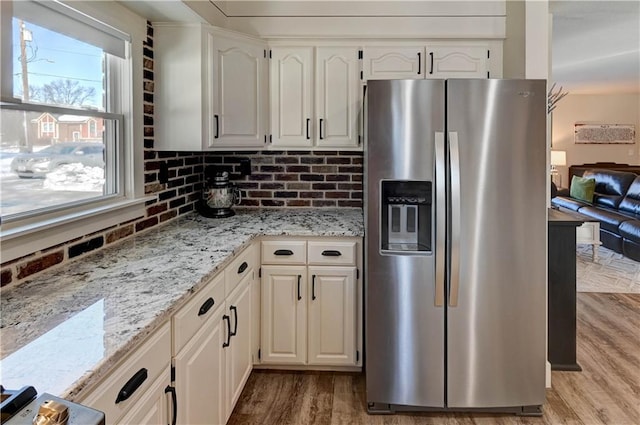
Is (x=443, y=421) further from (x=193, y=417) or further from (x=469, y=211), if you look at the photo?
(x=193, y=417)

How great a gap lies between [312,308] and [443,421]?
0.92 m

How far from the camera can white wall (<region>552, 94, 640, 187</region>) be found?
9.48m

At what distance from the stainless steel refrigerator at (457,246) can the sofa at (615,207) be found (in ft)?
13.0

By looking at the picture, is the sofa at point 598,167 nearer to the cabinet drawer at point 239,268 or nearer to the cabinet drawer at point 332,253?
the cabinet drawer at point 332,253

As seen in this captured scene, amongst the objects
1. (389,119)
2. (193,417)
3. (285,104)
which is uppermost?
(285,104)

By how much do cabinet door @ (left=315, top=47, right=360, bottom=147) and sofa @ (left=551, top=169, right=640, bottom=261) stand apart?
164 inches

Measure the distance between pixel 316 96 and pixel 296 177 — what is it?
639 millimetres

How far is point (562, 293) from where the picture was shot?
288 centimetres

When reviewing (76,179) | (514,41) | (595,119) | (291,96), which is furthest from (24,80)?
(595,119)

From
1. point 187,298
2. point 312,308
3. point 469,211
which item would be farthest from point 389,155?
point 187,298

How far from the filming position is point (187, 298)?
5.09ft

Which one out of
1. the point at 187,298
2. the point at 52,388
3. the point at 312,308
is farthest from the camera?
the point at 312,308

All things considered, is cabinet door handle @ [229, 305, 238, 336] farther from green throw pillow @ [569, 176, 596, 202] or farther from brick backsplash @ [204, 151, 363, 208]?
green throw pillow @ [569, 176, 596, 202]

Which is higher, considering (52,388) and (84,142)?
(84,142)
